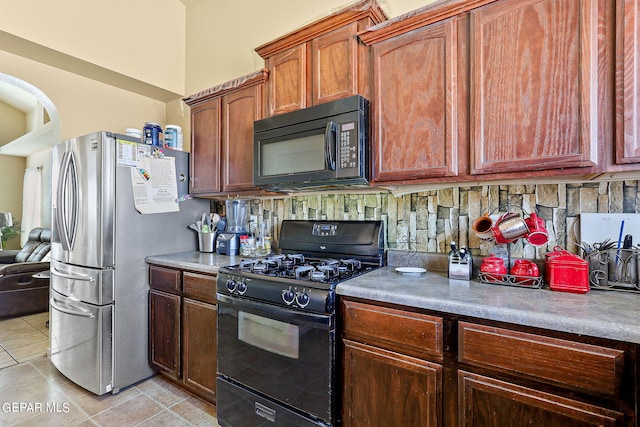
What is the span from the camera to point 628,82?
3.61ft

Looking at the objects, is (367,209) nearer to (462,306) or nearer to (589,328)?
(462,306)

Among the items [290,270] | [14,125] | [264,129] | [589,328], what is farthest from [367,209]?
[14,125]

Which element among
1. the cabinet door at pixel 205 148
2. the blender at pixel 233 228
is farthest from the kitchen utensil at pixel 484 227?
the cabinet door at pixel 205 148

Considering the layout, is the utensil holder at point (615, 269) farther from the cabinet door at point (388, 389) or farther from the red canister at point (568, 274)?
the cabinet door at point (388, 389)

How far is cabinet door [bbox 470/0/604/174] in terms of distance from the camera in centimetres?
116

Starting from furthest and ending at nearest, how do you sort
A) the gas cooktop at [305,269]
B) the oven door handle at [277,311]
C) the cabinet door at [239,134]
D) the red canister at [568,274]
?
the cabinet door at [239,134] → the gas cooktop at [305,269] → the oven door handle at [277,311] → the red canister at [568,274]

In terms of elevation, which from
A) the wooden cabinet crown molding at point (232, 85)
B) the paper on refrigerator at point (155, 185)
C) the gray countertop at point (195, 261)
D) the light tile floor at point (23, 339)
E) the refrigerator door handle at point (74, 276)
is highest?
the wooden cabinet crown molding at point (232, 85)

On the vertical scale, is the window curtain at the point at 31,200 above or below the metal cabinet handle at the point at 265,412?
above

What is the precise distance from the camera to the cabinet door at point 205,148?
2387 millimetres

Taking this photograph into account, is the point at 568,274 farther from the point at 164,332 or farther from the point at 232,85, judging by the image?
the point at 164,332

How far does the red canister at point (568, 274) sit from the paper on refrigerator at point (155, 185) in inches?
96.4

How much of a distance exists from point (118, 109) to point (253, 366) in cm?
291

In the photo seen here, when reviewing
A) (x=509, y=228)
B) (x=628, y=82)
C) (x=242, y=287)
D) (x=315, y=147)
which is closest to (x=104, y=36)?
(x=315, y=147)

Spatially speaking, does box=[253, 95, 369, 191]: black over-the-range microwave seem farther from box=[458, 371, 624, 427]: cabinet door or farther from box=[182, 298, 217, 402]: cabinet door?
box=[458, 371, 624, 427]: cabinet door
